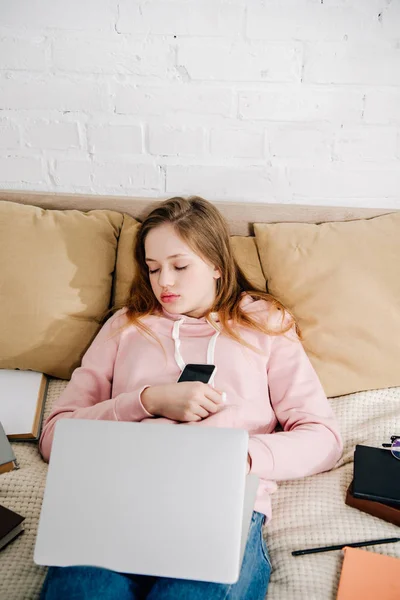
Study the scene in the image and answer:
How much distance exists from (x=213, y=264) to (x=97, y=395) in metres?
0.40

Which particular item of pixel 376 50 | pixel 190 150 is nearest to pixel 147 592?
pixel 190 150

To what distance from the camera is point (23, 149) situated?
5.23 feet

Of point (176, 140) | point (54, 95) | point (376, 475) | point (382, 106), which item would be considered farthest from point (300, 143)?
point (376, 475)

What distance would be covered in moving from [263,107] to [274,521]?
102 cm

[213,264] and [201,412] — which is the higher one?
[213,264]

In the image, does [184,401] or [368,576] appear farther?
[184,401]

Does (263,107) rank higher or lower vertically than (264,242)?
higher

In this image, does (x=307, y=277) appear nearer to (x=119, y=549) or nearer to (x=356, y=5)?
(x=356, y=5)

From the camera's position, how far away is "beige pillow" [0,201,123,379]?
1389 millimetres

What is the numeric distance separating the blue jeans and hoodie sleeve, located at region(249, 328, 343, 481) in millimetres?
201

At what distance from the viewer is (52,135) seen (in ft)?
5.16

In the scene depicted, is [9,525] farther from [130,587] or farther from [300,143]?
[300,143]

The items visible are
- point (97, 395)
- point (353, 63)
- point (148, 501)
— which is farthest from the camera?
point (353, 63)

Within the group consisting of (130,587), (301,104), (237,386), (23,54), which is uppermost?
(23,54)
